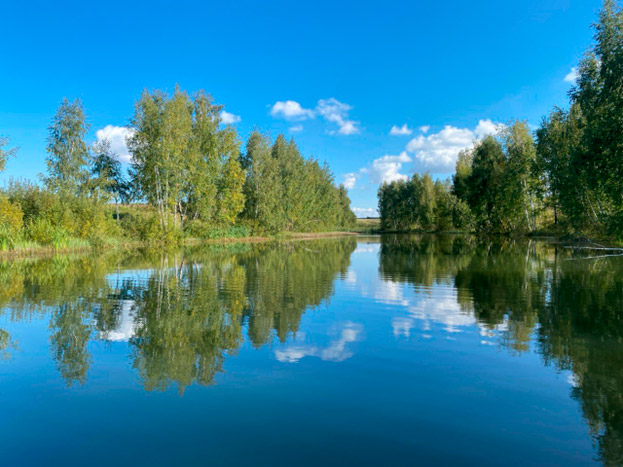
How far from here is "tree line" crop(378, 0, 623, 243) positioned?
21984 millimetres

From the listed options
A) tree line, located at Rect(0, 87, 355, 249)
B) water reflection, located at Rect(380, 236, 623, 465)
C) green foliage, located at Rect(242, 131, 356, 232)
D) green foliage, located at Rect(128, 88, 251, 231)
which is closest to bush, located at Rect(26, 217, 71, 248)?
tree line, located at Rect(0, 87, 355, 249)

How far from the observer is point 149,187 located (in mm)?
41500

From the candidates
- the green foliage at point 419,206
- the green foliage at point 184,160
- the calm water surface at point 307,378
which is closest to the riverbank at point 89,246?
the green foliage at point 184,160

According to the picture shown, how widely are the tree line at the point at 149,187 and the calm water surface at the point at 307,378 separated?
63.3ft

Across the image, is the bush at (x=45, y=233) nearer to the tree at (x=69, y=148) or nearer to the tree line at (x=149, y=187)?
the tree line at (x=149, y=187)

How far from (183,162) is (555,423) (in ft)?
133

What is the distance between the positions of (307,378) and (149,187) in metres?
39.4

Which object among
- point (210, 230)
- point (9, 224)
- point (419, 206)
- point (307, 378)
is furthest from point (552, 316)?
point (419, 206)

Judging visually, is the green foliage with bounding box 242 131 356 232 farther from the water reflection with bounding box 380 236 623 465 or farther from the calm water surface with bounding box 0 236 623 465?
the calm water surface with bounding box 0 236 623 465

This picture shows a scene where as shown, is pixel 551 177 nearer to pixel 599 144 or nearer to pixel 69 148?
pixel 599 144

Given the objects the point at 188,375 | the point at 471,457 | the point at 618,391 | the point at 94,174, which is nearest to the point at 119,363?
the point at 188,375

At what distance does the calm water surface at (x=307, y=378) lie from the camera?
442 centimetres

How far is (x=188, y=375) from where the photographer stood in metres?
6.38

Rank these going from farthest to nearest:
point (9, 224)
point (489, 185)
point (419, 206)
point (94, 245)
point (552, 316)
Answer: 1. point (419, 206)
2. point (489, 185)
3. point (94, 245)
4. point (9, 224)
5. point (552, 316)
